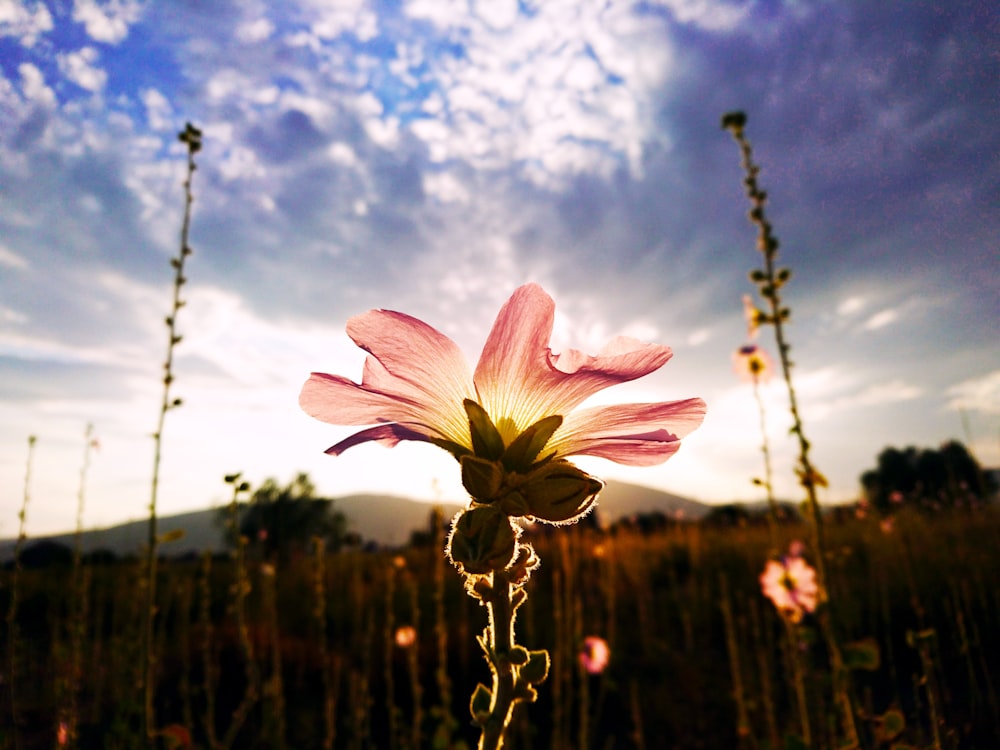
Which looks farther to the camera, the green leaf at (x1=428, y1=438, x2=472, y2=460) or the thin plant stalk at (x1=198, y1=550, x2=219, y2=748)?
the thin plant stalk at (x1=198, y1=550, x2=219, y2=748)

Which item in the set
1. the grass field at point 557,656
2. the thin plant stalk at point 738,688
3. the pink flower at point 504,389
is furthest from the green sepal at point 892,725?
the pink flower at point 504,389

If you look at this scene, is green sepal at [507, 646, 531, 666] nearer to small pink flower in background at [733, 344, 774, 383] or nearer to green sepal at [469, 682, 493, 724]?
green sepal at [469, 682, 493, 724]

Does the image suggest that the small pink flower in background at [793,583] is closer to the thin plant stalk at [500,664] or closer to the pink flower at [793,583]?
the pink flower at [793,583]

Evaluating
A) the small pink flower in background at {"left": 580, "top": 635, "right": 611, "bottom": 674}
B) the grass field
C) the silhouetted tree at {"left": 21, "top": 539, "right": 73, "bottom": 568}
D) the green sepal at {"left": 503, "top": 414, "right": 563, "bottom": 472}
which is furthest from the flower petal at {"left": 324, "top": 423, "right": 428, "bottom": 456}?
the silhouetted tree at {"left": 21, "top": 539, "right": 73, "bottom": 568}

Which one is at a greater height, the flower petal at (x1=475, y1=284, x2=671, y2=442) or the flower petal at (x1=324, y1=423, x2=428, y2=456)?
the flower petal at (x1=475, y1=284, x2=671, y2=442)

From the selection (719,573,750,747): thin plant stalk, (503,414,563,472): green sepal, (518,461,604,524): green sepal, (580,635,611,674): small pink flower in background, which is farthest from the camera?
(580,635,611,674): small pink flower in background

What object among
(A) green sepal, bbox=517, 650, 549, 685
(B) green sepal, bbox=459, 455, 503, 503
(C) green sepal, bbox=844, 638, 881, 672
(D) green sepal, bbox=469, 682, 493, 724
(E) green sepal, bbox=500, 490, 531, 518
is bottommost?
(C) green sepal, bbox=844, 638, 881, 672

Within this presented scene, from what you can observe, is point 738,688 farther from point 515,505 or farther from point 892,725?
point 515,505
